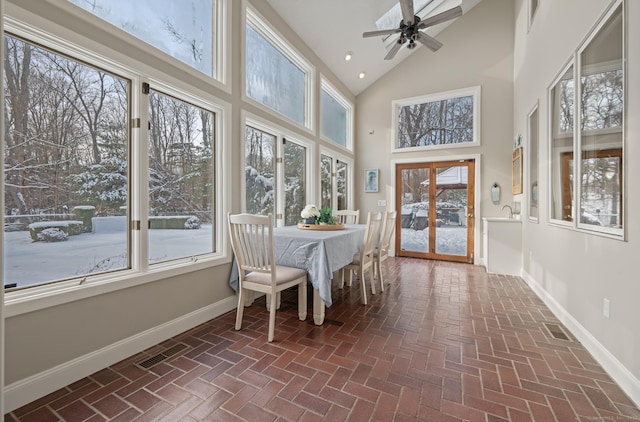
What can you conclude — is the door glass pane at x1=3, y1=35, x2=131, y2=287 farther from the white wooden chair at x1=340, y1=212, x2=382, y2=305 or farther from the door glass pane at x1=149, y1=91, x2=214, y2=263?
the white wooden chair at x1=340, y1=212, x2=382, y2=305

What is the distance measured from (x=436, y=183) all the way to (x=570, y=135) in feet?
→ 10.2

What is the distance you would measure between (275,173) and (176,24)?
1953 millimetres

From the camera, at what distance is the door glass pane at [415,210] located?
19.4 feet

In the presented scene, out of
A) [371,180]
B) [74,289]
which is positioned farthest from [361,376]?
[371,180]

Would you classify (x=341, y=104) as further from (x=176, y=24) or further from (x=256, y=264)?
(x=256, y=264)

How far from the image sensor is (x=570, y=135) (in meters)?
2.69

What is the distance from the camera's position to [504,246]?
4562mm

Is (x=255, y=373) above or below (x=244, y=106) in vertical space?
below

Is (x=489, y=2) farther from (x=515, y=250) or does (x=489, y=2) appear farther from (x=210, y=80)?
(x=210, y=80)

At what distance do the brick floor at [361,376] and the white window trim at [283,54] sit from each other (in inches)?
100.0

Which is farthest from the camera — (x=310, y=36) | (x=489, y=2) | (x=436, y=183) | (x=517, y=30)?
(x=436, y=183)

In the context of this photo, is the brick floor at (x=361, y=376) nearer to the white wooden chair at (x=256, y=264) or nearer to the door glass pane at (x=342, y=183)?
the white wooden chair at (x=256, y=264)

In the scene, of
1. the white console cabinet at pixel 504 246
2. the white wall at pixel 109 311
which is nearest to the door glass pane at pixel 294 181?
the white wall at pixel 109 311

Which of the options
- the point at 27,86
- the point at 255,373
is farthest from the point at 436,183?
the point at 27,86
